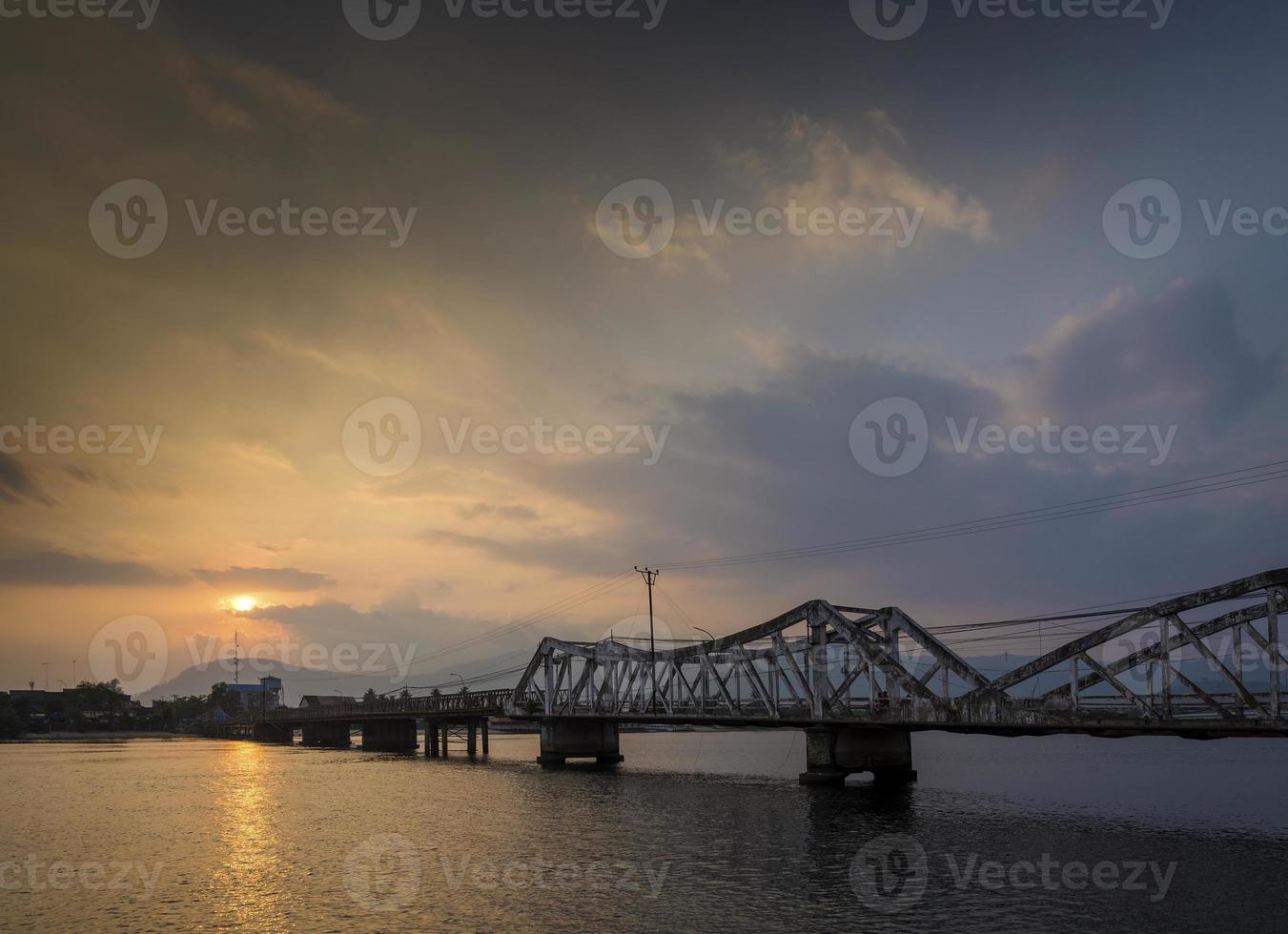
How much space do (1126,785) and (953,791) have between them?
20.0m

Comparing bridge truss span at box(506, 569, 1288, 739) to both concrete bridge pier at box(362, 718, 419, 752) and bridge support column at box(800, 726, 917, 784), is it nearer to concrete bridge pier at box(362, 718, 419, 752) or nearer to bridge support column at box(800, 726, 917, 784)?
bridge support column at box(800, 726, 917, 784)

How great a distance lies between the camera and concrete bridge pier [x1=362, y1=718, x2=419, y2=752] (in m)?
159

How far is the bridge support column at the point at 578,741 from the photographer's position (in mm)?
105188

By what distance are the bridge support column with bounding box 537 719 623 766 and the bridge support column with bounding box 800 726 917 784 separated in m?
41.1

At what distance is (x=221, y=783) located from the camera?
89.1m

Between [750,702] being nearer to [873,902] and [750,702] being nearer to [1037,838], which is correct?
[1037,838]

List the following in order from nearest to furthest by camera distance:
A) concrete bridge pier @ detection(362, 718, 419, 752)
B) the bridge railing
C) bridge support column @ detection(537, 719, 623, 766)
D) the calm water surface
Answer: the calm water surface < bridge support column @ detection(537, 719, 623, 766) < the bridge railing < concrete bridge pier @ detection(362, 718, 419, 752)

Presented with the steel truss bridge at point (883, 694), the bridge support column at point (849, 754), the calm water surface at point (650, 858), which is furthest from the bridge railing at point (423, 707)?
the bridge support column at point (849, 754)

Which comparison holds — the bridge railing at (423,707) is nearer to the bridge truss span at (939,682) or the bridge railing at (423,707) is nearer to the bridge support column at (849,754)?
the bridge truss span at (939,682)

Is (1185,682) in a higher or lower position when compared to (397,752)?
higher

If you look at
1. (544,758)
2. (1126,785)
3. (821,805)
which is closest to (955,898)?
(821,805)

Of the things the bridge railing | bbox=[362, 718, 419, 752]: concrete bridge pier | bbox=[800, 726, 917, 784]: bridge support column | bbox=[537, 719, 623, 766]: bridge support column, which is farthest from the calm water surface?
bbox=[362, 718, 419, 752]: concrete bridge pier

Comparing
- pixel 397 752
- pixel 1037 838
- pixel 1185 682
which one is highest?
pixel 1185 682

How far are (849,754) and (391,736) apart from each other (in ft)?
378
